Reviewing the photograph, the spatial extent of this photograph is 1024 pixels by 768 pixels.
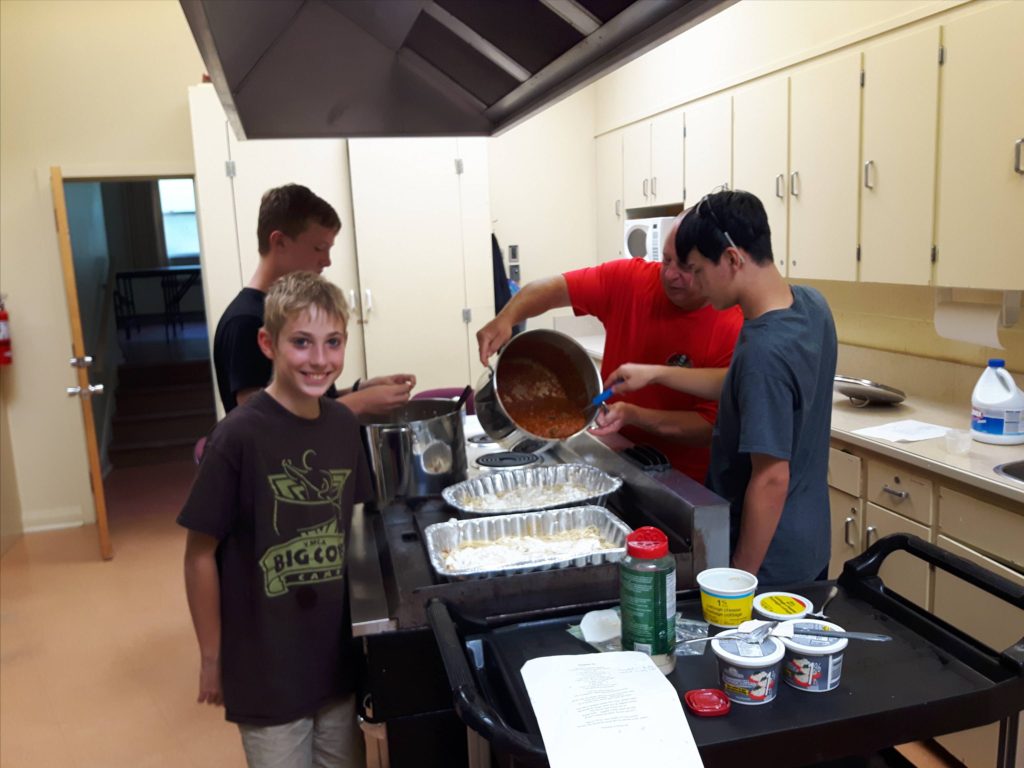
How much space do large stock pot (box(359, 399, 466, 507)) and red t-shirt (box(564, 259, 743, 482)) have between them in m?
0.50

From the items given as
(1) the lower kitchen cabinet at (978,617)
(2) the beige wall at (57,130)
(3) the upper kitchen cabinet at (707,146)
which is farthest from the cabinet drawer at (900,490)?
(2) the beige wall at (57,130)

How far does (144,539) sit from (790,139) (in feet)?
12.1

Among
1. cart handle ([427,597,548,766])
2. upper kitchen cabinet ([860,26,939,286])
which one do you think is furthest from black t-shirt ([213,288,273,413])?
upper kitchen cabinet ([860,26,939,286])

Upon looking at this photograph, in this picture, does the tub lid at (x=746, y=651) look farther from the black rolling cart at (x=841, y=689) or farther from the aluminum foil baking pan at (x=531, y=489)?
the aluminum foil baking pan at (x=531, y=489)

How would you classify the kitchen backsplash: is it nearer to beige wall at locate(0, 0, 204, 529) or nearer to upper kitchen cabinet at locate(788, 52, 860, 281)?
upper kitchen cabinet at locate(788, 52, 860, 281)

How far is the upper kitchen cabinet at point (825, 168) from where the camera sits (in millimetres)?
2982

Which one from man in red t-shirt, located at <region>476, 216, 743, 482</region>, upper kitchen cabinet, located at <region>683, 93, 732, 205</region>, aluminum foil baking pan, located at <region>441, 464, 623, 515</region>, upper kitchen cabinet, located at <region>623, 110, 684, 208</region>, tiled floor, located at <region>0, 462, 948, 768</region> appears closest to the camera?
aluminum foil baking pan, located at <region>441, 464, 623, 515</region>

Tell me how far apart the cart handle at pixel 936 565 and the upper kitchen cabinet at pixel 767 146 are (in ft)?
7.26

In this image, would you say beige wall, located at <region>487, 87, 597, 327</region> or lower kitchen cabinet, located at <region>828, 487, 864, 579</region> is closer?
lower kitchen cabinet, located at <region>828, 487, 864, 579</region>

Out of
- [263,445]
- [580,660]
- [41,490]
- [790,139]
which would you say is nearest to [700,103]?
[790,139]

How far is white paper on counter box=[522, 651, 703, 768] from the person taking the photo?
0.89 metres

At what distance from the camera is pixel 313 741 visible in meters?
1.57

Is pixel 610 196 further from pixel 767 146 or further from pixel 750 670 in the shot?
pixel 750 670

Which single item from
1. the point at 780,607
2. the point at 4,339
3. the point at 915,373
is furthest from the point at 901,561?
the point at 4,339
